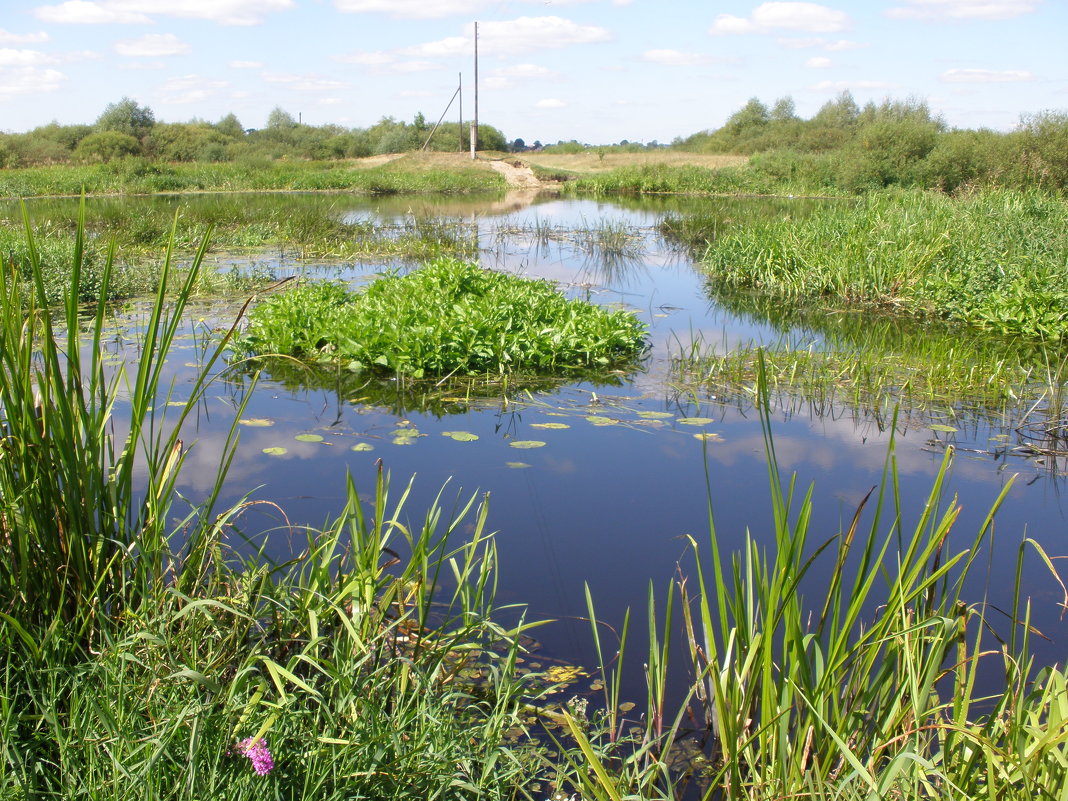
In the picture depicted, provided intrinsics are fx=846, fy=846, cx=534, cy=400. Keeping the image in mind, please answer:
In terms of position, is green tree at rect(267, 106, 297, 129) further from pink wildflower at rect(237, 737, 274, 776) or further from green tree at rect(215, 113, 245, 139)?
pink wildflower at rect(237, 737, 274, 776)

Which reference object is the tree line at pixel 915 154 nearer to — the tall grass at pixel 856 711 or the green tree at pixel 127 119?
the tall grass at pixel 856 711

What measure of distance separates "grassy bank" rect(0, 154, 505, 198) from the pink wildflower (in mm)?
26668

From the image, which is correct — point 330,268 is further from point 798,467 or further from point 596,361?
point 798,467

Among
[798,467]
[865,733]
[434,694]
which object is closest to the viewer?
[865,733]

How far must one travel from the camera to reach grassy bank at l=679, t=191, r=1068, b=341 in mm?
7500

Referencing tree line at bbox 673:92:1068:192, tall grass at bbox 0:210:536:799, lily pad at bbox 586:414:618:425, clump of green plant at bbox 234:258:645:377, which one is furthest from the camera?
tree line at bbox 673:92:1068:192

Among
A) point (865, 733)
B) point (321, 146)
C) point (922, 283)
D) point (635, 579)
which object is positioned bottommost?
point (635, 579)

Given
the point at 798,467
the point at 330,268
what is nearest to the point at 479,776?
the point at 798,467

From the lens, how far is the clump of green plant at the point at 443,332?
595cm

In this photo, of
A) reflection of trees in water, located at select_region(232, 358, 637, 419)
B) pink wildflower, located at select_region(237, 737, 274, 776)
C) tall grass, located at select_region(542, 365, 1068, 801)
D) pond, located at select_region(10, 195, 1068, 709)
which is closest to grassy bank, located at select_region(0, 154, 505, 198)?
reflection of trees in water, located at select_region(232, 358, 637, 419)

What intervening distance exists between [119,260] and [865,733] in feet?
34.6

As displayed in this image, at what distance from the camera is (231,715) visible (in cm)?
182

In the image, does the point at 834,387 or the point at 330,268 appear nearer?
the point at 834,387

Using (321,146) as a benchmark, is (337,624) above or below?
below
